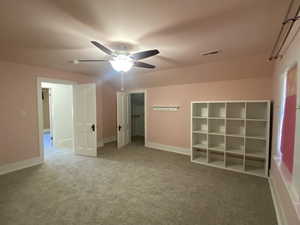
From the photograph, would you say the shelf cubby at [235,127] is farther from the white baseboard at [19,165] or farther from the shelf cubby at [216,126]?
the white baseboard at [19,165]

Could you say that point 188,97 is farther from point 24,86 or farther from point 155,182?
point 24,86

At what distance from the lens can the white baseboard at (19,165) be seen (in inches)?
135

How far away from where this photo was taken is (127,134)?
19.5ft

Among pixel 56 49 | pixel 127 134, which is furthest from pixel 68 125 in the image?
pixel 56 49

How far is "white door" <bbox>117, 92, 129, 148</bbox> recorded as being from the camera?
5410 mm

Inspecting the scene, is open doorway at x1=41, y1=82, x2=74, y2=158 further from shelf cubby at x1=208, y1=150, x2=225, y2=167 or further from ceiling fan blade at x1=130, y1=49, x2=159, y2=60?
shelf cubby at x1=208, y1=150, x2=225, y2=167

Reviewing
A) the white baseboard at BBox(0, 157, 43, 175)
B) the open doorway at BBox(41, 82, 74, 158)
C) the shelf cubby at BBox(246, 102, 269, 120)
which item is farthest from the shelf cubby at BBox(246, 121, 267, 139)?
the open doorway at BBox(41, 82, 74, 158)

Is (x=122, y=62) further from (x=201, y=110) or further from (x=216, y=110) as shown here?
(x=216, y=110)

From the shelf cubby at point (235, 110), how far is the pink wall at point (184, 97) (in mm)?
164

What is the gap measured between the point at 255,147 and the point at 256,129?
0.43 metres

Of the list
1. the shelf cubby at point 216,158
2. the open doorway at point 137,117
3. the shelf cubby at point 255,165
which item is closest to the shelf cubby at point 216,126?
the shelf cubby at point 216,158

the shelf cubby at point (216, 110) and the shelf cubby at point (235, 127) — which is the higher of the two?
the shelf cubby at point (216, 110)

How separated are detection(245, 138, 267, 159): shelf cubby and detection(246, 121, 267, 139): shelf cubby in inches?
5.4

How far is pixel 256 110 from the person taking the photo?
3.66 meters
